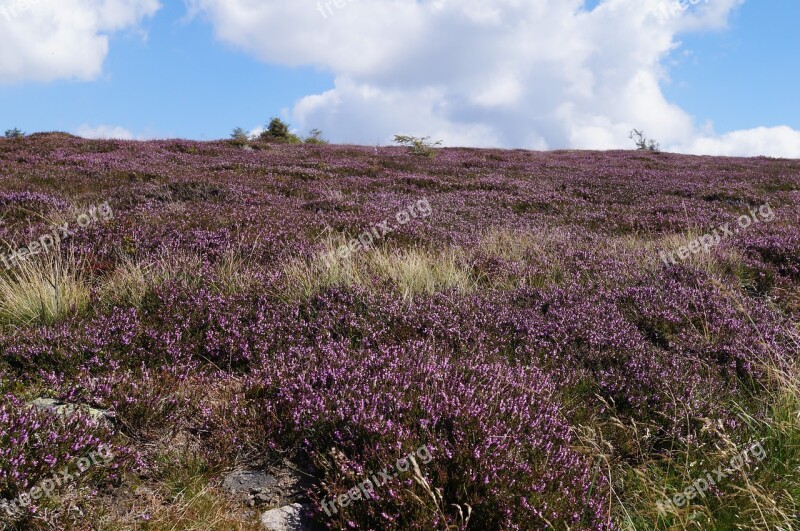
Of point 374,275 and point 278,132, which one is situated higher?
point 278,132

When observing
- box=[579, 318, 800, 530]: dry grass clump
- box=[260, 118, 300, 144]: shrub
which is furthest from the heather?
box=[260, 118, 300, 144]: shrub

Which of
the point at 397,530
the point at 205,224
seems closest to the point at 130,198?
the point at 205,224

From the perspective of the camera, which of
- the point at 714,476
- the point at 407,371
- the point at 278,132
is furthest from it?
the point at 278,132

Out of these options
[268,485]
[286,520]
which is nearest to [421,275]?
[268,485]

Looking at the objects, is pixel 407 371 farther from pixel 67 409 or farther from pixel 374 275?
pixel 374 275

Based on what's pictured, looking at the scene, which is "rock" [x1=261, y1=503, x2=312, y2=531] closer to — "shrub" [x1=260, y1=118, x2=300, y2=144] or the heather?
the heather

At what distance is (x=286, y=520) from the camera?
251cm

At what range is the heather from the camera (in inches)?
96.9

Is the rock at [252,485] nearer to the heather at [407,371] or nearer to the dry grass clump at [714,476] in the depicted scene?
the heather at [407,371]

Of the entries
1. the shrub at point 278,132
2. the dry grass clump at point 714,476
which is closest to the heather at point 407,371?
the dry grass clump at point 714,476

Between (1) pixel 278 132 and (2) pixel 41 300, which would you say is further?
(1) pixel 278 132

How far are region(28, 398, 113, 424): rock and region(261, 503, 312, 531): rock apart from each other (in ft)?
3.59

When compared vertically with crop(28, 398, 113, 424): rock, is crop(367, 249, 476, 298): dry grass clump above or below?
above

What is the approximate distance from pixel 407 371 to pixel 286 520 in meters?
1.15
